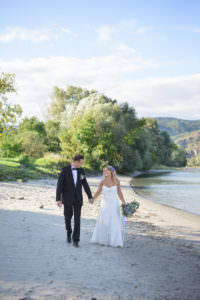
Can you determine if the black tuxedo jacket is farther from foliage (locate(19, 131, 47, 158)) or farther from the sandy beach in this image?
foliage (locate(19, 131, 47, 158))

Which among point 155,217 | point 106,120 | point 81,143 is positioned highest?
point 106,120

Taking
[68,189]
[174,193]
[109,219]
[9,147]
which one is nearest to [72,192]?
[68,189]

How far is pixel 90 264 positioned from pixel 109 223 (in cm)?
168

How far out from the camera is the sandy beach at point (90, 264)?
161 inches

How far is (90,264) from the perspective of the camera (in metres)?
5.30

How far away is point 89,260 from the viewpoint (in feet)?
18.2

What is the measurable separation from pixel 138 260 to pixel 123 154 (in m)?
38.8

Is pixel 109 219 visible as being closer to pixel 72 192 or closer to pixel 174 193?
pixel 72 192

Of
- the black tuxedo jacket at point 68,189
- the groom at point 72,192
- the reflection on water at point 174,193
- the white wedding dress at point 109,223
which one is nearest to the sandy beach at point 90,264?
the white wedding dress at point 109,223

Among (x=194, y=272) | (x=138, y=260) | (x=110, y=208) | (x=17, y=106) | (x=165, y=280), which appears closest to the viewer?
(x=165, y=280)

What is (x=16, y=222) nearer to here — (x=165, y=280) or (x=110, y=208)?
(x=110, y=208)

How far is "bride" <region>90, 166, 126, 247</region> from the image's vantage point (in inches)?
269

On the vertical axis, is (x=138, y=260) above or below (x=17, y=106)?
below

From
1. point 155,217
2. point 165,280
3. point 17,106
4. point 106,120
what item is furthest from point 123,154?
point 165,280
